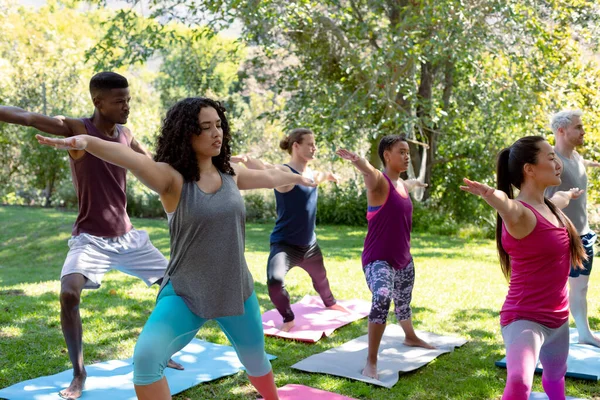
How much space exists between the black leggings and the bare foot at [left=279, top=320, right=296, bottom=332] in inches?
1.3

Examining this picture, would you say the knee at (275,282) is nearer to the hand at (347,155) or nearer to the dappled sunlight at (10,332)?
the hand at (347,155)

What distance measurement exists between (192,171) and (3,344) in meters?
3.27

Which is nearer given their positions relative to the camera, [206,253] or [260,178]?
[206,253]

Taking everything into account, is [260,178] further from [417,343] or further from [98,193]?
[417,343]


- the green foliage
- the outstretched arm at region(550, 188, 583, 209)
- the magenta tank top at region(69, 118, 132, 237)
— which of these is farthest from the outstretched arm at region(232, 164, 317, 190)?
the green foliage

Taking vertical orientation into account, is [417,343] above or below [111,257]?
below

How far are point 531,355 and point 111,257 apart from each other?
2.88m

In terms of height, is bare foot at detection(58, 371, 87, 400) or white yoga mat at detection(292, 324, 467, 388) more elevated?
white yoga mat at detection(292, 324, 467, 388)

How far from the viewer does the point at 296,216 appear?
20.7 ft

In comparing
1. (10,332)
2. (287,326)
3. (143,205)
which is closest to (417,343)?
(287,326)

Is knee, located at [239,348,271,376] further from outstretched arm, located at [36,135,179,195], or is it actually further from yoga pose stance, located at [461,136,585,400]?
yoga pose stance, located at [461,136,585,400]

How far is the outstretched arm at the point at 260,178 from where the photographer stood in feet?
12.1

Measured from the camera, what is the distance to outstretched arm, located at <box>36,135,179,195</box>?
3.00 meters

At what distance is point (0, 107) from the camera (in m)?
3.87
